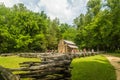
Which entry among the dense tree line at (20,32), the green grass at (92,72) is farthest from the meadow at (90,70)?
the dense tree line at (20,32)

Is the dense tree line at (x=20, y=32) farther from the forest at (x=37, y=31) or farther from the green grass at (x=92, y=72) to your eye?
the green grass at (x=92, y=72)

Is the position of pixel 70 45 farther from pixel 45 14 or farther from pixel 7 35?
pixel 7 35

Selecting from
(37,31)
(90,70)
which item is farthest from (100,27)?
(90,70)

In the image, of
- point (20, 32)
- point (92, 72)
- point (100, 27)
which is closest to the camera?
point (92, 72)

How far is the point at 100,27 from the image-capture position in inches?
2282

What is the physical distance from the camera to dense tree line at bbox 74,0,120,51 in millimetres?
47791

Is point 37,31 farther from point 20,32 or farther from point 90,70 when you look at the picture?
point 90,70

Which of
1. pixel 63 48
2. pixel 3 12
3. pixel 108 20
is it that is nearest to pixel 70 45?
pixel 63 48

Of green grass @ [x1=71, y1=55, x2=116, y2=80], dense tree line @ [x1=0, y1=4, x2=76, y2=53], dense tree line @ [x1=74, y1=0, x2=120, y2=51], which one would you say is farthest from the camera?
dense tree line @ [x1=0, y1=4, x2=76, y2=53]

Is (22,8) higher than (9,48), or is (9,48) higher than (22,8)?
(22,8)

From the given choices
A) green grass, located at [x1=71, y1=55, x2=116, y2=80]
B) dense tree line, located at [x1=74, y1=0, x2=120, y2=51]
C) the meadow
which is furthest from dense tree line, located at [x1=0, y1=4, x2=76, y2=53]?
green grass, located at [x1=71, y1=55, x2=116, y2=80]

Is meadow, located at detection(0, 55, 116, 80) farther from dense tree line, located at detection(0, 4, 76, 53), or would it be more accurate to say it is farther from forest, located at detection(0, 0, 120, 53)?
dense tree line, located at detection(0, 4, 76, 53)

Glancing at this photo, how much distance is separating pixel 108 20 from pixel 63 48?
1085 inches

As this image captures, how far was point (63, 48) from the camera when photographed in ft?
245
